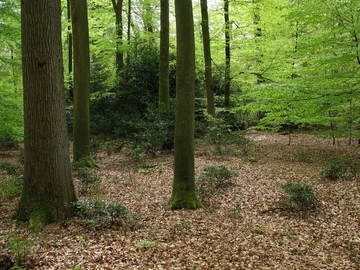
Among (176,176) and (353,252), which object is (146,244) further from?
(353,252)

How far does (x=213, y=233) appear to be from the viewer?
5383 millimetres

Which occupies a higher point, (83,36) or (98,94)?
(83,36)

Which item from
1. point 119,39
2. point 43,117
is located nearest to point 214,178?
point 43,117

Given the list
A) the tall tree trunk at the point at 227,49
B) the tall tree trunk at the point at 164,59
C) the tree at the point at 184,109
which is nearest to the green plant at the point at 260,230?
the tree at the point at 184,109

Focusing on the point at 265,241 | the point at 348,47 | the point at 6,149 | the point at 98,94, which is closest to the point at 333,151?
the point at 348,47

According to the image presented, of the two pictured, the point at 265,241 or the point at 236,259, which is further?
the point at 265,241

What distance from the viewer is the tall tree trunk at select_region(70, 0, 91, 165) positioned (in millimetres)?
9969

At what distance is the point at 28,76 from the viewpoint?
5070mm

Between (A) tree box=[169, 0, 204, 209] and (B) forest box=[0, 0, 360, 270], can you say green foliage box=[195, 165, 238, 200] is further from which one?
(A) tree box=[169, 0, 204, 209]

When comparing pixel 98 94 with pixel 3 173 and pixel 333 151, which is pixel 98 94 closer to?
pixel 3 173

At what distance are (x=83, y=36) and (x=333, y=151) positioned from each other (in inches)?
425

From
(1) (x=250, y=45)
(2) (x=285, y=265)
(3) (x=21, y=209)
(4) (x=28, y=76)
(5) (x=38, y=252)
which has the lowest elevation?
(2) (x=285, y=265)

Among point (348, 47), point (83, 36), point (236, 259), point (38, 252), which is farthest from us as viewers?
point (83, 36)

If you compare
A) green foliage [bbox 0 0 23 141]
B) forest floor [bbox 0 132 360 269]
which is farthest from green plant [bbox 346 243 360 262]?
green foliage [bbox 0 0 23 141]
